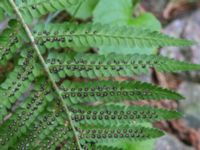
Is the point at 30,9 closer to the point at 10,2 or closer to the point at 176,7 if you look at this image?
the point at 10,2

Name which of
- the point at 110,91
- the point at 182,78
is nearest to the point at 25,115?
the point at 110,91

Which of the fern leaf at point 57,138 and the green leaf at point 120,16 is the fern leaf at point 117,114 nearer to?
the fern leaf at point 57,138

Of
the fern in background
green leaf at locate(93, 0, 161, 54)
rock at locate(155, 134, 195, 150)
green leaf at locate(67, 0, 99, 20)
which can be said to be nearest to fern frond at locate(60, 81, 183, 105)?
the fern in background

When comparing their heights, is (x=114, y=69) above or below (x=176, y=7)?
above

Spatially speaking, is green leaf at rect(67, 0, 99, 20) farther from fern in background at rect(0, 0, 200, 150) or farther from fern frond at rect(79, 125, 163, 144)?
fern frond at rect(79, 125, 163, 144)

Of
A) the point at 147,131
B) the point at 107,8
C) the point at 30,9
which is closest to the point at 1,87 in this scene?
the point at 30,9

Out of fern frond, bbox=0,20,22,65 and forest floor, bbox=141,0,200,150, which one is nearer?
fern frond, bbox=0,20,22,65
